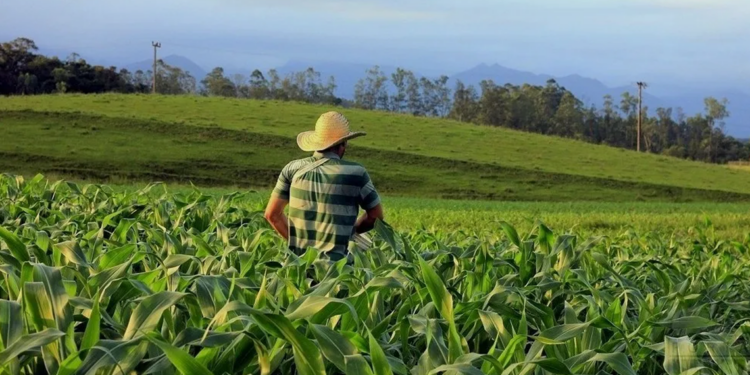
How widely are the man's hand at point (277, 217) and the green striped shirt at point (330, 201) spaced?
0.09 metres

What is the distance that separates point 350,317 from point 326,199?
9.25 ft

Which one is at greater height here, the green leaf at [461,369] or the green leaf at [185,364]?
the green leaf at [185,364]

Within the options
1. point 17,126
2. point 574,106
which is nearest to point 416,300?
point 17,126

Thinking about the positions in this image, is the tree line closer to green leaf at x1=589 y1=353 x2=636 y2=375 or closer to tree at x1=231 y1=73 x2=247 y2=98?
tree at x1=231 y1=73 x2=247 y2=98

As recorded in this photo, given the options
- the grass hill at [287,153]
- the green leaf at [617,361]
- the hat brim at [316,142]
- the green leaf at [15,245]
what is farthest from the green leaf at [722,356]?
the grass hill at [287,153]

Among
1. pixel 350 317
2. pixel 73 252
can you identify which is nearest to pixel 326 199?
pixel 73 252

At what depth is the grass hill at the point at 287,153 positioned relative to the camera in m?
39.1

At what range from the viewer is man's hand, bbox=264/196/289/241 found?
506 centimetres

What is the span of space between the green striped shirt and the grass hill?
32775 millimetres

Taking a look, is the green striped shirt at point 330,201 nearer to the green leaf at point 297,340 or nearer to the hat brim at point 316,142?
the hat brim at point 316,142

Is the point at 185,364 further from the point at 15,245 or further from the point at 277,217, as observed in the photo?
the point at 277,217

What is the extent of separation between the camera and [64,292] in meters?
1.92

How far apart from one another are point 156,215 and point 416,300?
289 centimetres

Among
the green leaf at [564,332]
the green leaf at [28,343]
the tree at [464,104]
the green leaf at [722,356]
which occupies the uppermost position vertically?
the tree at [464,104]
